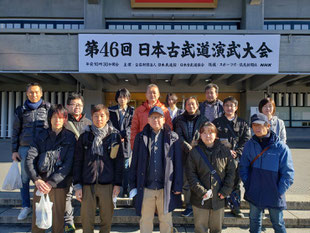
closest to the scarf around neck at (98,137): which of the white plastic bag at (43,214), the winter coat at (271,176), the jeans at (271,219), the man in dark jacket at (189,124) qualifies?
the white plastic bag at (43,214)

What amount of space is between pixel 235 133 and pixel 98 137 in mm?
1966

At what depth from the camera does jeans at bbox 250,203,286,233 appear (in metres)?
2.63

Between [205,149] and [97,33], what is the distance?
7210 millimetres

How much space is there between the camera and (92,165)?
2.67 metres

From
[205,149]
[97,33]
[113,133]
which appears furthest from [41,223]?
[97,33]

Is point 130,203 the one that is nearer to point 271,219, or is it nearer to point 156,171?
point 156,171

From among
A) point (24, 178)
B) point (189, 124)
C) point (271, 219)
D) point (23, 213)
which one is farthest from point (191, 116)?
point (23, 213)

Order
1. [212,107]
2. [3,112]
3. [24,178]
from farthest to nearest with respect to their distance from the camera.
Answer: [3,112] → [212,107] → [24,178]

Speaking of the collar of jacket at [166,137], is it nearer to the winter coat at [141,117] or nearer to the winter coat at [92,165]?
the winter coat at [92,165]

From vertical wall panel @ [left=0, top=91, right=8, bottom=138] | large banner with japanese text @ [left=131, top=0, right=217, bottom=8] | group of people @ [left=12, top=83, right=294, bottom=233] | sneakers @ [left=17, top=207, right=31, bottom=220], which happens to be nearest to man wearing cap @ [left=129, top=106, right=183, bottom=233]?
group of people @ [left=12, top=83, right=294, bottom=233]

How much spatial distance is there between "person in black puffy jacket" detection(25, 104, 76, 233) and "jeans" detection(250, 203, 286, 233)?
7.69 feet

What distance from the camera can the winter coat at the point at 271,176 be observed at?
2531 millimetres

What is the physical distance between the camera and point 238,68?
8461mm

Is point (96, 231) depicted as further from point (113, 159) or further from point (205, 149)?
point (205, 149)
